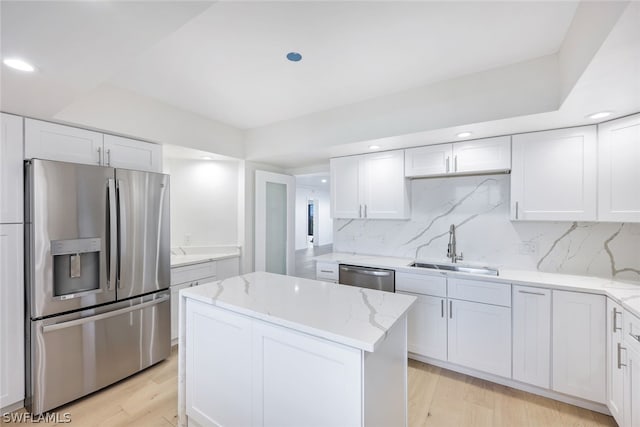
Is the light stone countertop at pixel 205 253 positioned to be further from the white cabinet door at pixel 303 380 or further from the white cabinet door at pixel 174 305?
the white cabinet door at pixel 303 380

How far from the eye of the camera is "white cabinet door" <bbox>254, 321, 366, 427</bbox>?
46.5 inches

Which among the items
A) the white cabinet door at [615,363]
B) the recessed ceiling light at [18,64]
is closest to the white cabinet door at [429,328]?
the white cabinet door at [615,363]

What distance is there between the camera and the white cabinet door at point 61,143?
2.00 meters

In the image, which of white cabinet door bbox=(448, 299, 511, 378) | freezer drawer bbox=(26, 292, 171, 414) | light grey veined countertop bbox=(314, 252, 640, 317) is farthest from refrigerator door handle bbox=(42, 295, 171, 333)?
white cabinet door bbox=(448, 299, 511, 378)

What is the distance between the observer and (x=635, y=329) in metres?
1.61

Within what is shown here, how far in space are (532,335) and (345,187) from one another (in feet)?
7.47

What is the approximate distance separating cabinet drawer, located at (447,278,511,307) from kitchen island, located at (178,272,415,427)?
1117 millimetres

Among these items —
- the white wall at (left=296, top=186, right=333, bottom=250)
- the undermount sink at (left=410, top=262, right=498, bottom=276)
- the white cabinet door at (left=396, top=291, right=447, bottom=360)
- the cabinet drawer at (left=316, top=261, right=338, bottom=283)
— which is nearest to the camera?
the white cabinet door at (left=396, top=291, right=447, bottom=360)

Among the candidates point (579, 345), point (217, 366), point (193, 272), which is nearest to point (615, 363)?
point (579, 345)

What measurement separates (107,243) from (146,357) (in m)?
1.14

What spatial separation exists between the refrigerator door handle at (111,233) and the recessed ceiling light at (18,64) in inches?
41.4

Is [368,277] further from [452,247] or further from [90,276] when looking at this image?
[90,276]

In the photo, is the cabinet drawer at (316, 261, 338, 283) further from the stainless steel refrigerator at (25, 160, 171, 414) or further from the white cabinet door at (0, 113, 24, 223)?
the white cabinet door at (0, 113, 24, 223)

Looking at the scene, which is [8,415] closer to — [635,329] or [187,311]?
[187,311]
